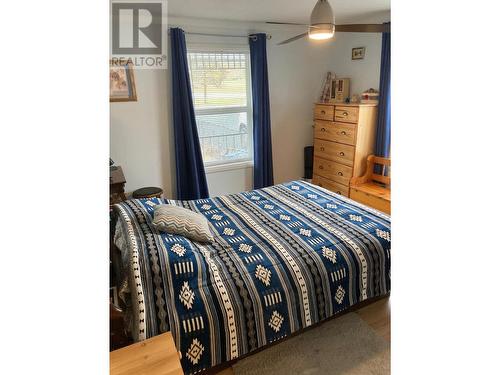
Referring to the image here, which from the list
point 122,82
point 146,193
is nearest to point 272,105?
point 122,82

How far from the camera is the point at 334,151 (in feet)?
12.9

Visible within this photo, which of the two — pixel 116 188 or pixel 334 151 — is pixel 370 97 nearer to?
pixel 334 151

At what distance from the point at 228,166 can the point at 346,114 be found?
1.56 metres

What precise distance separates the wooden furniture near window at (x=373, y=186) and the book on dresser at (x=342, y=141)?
84mm

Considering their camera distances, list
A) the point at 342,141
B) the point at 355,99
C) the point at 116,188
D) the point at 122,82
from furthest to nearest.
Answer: the point at 355,99
the point at 342,141
the point at 122,82
the point at 116,188

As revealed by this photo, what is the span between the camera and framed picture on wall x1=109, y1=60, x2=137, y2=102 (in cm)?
308

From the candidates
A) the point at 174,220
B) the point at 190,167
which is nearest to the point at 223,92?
the point at 190,167

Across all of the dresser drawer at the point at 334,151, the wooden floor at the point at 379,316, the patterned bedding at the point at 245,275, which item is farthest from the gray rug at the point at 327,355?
the dresser drawer at the point at 334,151

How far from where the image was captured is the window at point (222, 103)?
142 inches
